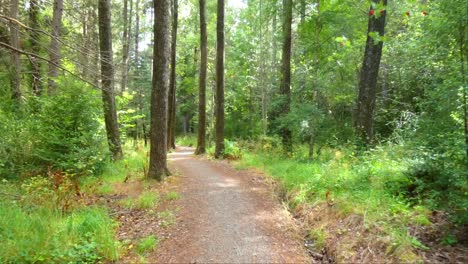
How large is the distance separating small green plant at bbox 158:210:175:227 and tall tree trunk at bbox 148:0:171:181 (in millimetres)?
2487

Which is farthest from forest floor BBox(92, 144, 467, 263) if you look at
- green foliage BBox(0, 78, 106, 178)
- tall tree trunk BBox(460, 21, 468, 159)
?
tall tree trunk BBox(460, 21, 468, 159)

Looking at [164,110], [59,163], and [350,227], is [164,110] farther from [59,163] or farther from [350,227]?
[350,227]

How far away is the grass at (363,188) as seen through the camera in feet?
15.0

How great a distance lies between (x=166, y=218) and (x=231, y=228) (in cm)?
135

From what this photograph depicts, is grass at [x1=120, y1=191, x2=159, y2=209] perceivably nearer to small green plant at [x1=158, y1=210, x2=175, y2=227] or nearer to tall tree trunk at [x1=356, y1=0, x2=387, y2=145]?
small green plant at [x1=158, y1=210, x2=175, y2=227]

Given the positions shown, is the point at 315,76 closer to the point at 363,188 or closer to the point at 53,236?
the point at 363,188

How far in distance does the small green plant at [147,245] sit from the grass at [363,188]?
265cm

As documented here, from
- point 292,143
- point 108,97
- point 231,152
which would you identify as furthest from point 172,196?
point 231,152

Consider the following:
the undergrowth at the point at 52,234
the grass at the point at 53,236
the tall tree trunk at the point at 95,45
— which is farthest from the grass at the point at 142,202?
the tall tree trunk at the point at 95,45

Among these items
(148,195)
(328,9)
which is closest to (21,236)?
(148,195)

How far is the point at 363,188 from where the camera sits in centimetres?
598

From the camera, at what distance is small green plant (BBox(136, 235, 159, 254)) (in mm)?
4781

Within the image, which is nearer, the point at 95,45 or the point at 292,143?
the point at 95,45

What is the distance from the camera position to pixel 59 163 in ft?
27.0
